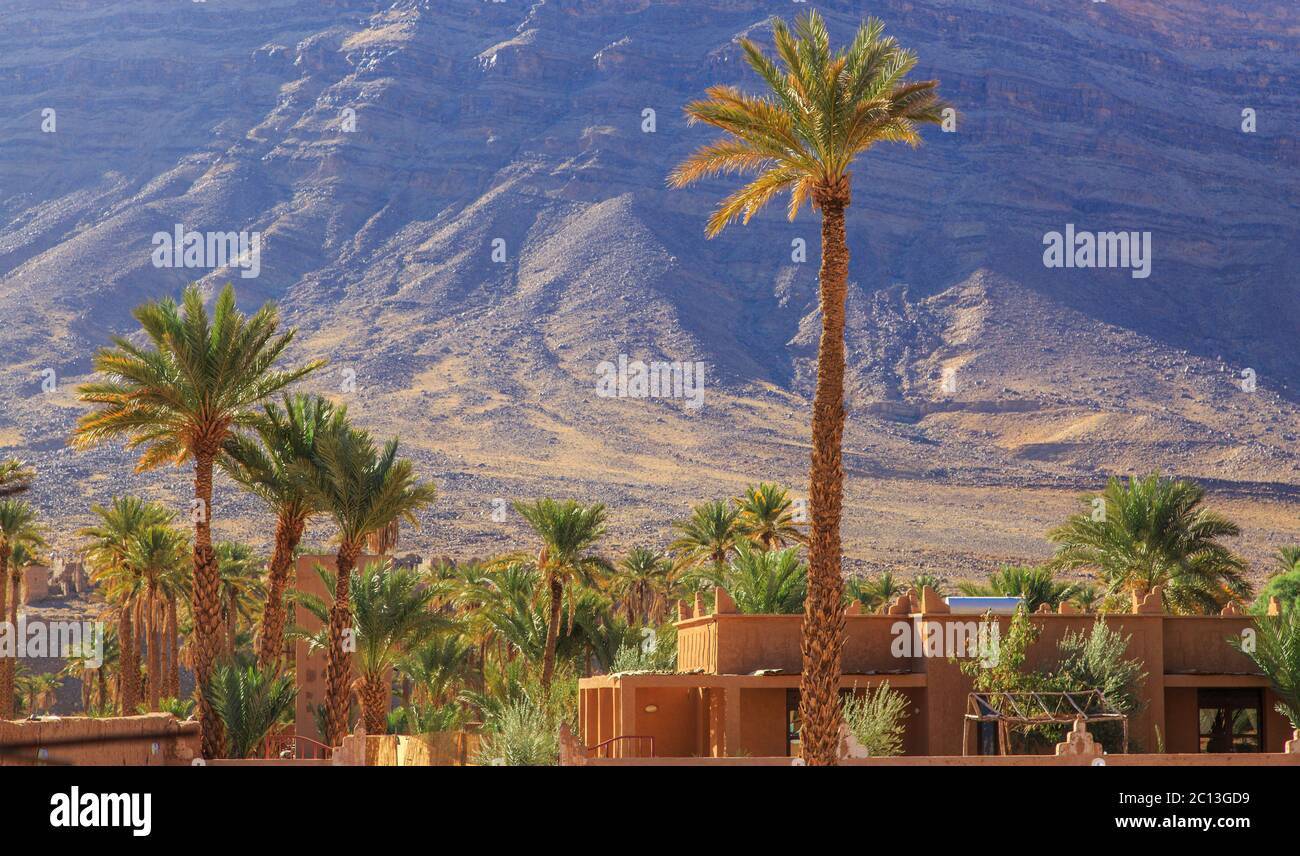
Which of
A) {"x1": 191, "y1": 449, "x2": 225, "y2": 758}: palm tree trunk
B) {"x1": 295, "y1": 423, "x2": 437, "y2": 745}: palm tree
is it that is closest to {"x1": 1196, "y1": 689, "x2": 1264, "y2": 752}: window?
{"x1": 295, "y1": 423, "x2": 437, "y2": 745}: palm tree

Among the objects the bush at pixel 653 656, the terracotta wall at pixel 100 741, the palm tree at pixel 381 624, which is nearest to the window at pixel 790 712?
the bush at pixel 653 656

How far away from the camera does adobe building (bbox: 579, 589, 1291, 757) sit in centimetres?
3294

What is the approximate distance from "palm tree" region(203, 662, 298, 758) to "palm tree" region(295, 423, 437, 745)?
143 cm

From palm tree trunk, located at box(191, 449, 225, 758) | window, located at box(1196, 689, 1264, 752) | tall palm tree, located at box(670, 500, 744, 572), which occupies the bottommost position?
window, located at box(1196, 689, 1264, 752)

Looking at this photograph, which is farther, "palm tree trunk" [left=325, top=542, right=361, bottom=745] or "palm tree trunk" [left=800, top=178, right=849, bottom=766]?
"palm tree trunk" [left=325, top=542, right=361, bottom=745]

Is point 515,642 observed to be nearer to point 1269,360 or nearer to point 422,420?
point 422,420

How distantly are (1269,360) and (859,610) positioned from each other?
480ft

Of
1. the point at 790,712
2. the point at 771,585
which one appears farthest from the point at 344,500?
the point at 771,585

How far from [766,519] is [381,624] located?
60.9 ft

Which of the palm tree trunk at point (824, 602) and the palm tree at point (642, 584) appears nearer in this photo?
the palm tree trunk at point (824, 602)

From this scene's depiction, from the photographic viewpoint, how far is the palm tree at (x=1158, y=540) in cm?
4306

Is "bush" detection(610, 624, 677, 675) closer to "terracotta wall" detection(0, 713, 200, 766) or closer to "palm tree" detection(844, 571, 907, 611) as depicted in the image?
"terracotta wall" detection(0, 713, 200, 766)

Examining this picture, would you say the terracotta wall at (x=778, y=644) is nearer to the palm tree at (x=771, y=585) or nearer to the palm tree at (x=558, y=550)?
the palm tree at (x=771, y=585)

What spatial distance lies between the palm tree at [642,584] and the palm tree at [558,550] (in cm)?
1354
